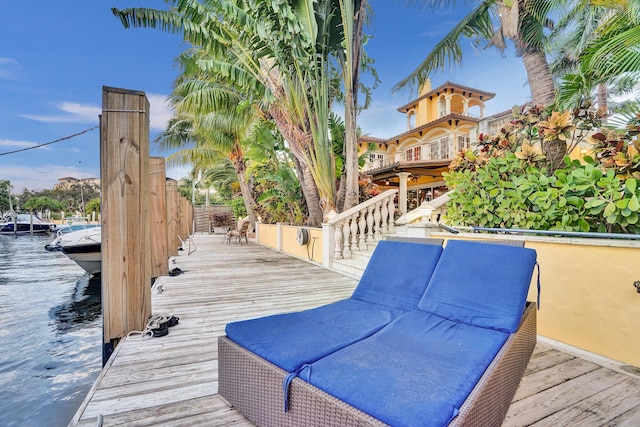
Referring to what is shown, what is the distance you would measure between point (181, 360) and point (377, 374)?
180 centimetres

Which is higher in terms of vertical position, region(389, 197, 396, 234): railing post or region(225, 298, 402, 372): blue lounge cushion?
region(389, 197, 396, 234): railing post

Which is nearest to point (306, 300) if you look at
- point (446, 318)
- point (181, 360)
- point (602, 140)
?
point (181, 360)

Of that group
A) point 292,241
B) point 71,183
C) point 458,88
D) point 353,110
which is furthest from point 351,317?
point 71,183

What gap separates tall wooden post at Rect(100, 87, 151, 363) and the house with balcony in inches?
392

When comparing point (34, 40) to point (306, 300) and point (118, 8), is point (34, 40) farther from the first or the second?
point (306, 300)

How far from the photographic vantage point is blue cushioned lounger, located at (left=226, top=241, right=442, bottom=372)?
1627 mm

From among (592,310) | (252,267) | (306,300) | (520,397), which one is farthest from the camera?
(252,267)

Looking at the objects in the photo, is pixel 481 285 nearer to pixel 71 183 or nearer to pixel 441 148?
pixel 441 148

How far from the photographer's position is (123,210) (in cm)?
268

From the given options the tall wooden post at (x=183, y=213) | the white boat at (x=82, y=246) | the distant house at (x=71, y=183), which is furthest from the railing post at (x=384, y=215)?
the distant house at (x=71, y=183)

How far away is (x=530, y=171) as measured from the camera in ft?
11.5

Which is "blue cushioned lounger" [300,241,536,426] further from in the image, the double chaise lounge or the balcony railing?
the balcony railing

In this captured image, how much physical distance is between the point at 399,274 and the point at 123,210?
2502 millimetres

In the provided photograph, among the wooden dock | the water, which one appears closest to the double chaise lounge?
the wooden dock
